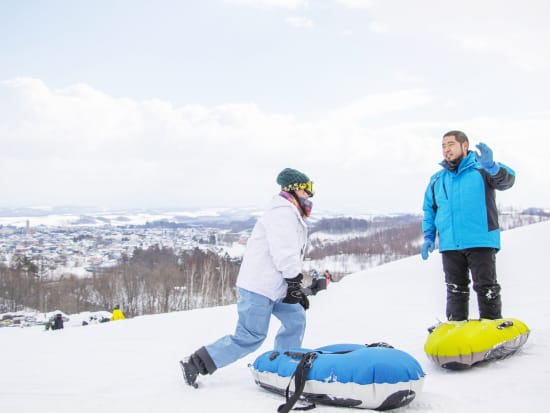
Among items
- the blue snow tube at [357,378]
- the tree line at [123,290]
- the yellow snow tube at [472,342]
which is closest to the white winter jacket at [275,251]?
the blue snow tube at [357,378]

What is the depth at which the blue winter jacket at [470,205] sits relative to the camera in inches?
152

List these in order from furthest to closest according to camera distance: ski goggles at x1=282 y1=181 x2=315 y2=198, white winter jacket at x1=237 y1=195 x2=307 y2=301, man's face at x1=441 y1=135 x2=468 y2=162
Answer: man's face at x1=441 y1=135 x2=468 y2=162, ski goggles at x1=282 y1=181 x2=315 y2=198, white winter jacket at x1=237 y1=195 x2=307 y2=301

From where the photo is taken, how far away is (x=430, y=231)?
175 inches

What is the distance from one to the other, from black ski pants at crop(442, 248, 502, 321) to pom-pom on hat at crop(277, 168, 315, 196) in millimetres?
1412

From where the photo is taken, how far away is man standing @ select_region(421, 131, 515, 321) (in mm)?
3855

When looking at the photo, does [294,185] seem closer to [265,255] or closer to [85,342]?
[265,255]

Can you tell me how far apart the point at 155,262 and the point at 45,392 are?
69722mm

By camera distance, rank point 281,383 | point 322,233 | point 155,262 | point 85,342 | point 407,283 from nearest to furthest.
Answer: point 281,383 → point 85,342 → point 407,283 → point 155,262 → point 322,233

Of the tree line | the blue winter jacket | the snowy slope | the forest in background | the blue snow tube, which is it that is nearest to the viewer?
the blue snow tube

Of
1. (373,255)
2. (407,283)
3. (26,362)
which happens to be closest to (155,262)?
(373,255)

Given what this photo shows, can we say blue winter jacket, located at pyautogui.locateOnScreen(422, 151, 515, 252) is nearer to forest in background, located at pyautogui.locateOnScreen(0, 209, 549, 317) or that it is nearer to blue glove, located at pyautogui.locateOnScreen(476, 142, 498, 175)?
blue glove, located at pyautogui.locateOnScreen(476, 142, 498, 175)

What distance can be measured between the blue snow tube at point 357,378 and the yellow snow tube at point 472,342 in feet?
2.63

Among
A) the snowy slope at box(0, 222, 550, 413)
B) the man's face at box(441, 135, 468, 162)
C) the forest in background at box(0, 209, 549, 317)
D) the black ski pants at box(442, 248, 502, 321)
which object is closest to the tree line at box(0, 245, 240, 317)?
the forest in background at box(0, 209, 549, 317)

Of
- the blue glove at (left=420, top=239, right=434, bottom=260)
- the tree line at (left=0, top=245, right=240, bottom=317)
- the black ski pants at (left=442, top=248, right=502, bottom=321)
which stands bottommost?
the tree line at (left=0, top=245, right=240, bottom=317)
